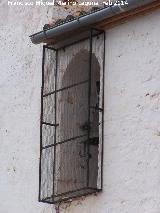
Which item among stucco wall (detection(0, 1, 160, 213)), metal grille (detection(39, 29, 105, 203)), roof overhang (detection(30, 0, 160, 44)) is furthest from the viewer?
metal grille (detection(39, 29, 105, 203))

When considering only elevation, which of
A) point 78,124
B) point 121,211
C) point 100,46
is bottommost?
point 121,211

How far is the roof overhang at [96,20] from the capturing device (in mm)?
7465

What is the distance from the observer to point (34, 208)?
8.38m

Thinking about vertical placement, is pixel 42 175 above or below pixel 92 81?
below

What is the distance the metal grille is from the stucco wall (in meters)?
0.19

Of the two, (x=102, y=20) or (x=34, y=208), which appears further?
(x=34, y=208)

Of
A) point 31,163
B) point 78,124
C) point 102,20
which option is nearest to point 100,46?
point 102,20

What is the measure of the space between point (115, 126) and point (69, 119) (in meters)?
0.79

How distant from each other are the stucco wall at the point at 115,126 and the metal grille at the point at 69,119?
19 centimetres

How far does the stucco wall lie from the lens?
7.34 metres

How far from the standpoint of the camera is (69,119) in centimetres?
839

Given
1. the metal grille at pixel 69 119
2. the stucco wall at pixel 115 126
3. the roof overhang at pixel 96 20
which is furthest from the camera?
the metal grille at pixel 69 119

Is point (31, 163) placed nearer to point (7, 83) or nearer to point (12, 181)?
point (12, 181)

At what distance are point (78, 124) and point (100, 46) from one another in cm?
82
